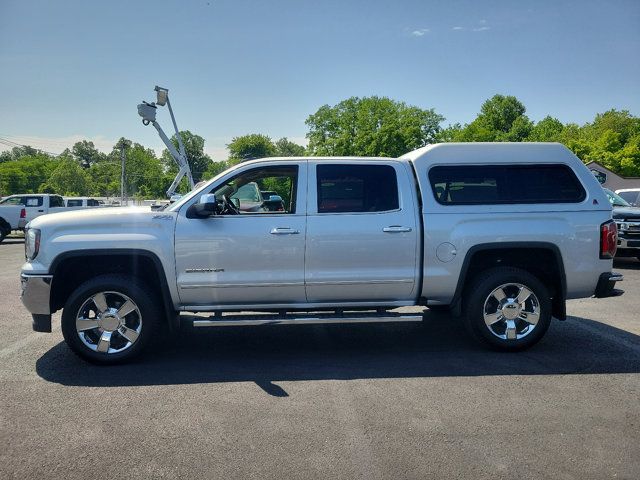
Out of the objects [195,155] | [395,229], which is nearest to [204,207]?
Result: [395,229]

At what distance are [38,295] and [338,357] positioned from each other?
2.97m

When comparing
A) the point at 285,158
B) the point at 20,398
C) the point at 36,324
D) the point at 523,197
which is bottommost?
the point at 20,398

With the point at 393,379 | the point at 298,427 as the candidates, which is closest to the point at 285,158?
the point at 393,379

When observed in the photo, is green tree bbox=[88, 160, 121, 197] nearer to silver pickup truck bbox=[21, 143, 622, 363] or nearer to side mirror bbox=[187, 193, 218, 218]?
silver pickup truck bbox=[21, 143, 622, 363]

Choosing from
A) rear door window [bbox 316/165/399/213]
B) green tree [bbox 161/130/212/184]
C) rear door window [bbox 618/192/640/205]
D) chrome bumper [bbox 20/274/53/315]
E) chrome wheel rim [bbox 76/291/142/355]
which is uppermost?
green tree [bbox 161/130/212/184]

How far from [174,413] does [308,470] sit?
1322 millimetres

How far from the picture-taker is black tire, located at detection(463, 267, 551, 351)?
5227 mm

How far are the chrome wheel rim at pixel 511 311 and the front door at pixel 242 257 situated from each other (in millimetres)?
1956

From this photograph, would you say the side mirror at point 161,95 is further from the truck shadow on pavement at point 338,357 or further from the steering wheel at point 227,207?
the steering wheel at point 227,207

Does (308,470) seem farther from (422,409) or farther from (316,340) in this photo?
(316,340)

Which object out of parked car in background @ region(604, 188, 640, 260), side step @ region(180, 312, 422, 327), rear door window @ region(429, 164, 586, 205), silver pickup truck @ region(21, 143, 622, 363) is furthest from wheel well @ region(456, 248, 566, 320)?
parked car in background @ region(604, 188, 640, 260)

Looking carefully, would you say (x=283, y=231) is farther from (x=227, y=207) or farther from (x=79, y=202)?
(x=79, y=202)

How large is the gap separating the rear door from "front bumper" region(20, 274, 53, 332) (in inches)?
97.7

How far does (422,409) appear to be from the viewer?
12.9 feet
